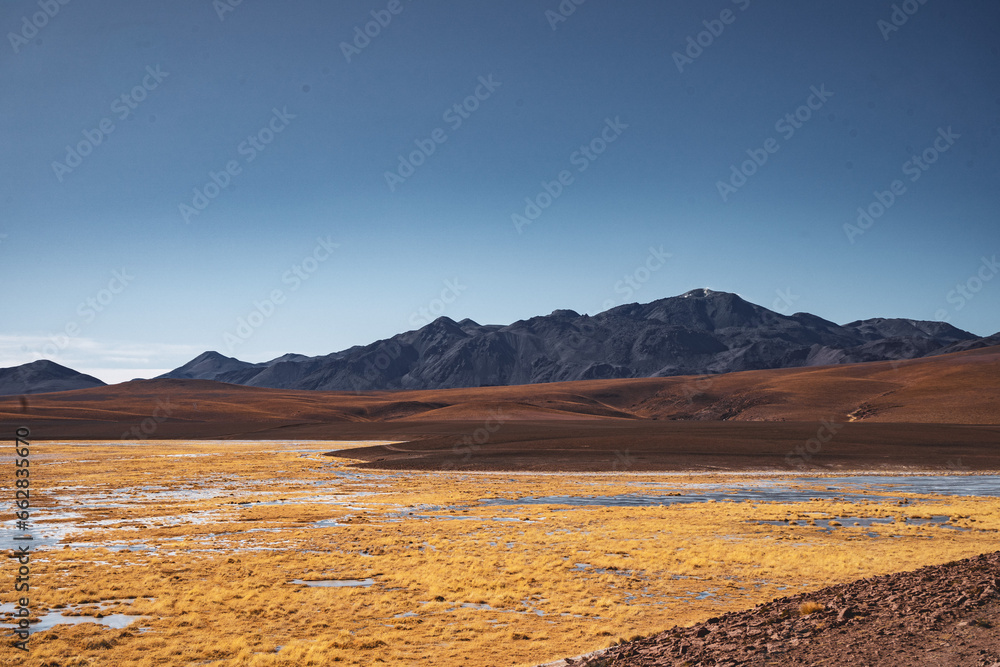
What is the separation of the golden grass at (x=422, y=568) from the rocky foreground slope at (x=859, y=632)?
261cm

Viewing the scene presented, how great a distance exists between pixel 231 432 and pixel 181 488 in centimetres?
9358

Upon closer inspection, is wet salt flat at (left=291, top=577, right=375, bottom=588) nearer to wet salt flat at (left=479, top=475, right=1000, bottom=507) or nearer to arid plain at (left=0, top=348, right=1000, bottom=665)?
arid plain at (left=0, top=348, right=1000, bottom=665)

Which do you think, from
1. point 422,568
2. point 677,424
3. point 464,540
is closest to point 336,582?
point 422,568

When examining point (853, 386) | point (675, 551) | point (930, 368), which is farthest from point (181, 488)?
point (930, 368)

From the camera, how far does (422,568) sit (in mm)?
22156

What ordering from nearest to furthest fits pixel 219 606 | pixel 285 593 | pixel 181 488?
pixel 219 606 → pixel 285 593 → pixel 181 488

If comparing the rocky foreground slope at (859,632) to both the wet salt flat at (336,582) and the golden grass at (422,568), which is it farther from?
the wet salt flat at (336,582)

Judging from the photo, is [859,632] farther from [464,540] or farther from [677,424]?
[677,424]

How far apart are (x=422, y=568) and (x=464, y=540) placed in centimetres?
529

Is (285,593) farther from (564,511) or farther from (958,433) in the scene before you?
(958,433)

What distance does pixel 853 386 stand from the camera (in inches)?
6235

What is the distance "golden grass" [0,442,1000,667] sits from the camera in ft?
49.0

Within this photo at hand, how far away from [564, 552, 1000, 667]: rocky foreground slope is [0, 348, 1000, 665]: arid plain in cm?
271

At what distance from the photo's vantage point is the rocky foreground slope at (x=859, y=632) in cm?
1076
